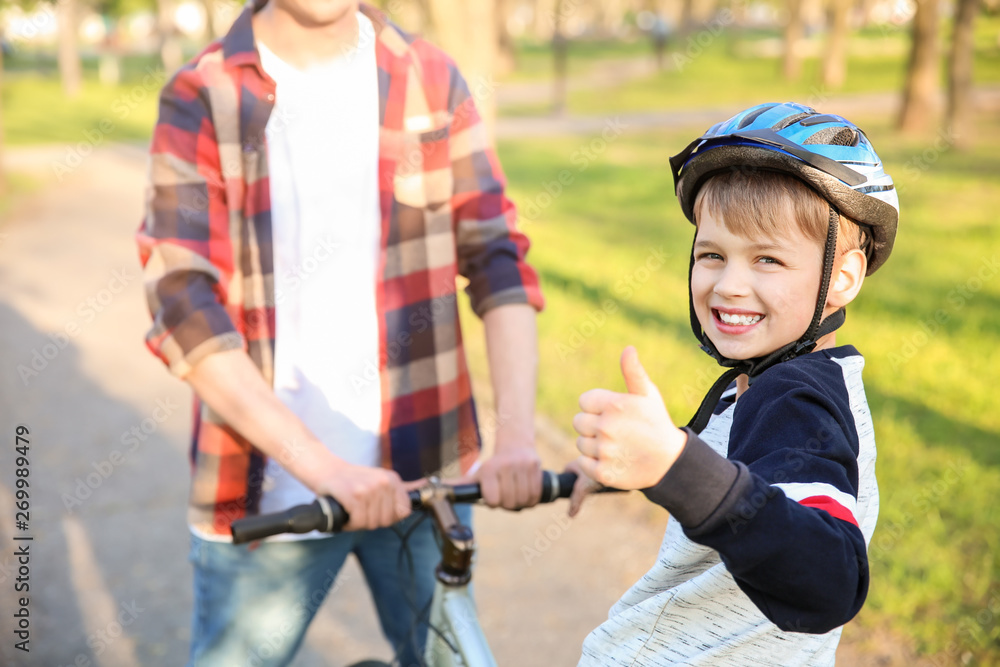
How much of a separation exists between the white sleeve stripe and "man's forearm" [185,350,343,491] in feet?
3.32

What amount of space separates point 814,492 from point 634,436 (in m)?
0.28

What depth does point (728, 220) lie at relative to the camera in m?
1.49

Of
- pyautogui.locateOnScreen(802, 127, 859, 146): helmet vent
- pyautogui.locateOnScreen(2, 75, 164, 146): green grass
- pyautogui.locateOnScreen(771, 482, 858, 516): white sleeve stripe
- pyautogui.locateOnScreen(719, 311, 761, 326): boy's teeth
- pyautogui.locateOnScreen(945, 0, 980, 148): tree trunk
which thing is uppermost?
pyautogui.locateOnScreen(802, 127, 859, 146): helmet vent

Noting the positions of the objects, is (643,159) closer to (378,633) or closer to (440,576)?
(378,633)

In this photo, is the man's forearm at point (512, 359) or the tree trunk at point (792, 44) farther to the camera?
the tree trunk at point (792, 44)

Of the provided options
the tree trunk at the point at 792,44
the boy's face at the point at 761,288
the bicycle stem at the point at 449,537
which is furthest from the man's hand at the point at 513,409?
the tree trunk at the point at 792,44

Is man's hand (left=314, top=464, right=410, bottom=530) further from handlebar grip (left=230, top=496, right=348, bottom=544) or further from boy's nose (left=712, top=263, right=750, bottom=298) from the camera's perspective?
boy's nose (left=712, top=263, right=750, bottom=298)

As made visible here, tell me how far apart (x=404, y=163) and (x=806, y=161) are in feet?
3.41

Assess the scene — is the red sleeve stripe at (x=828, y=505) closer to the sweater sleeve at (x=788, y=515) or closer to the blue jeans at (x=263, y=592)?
the sweater sleeve at (x=788, y=515)

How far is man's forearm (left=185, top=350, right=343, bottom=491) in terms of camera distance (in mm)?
1933

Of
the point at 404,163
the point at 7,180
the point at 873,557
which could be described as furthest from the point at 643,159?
the point at 404,163

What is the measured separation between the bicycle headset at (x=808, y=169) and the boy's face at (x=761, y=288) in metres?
0.02

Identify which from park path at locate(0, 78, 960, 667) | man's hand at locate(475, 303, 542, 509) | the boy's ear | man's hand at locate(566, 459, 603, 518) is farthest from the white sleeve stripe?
park path at locate(0, 78, 960, 667)

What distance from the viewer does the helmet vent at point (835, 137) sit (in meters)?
1.54
